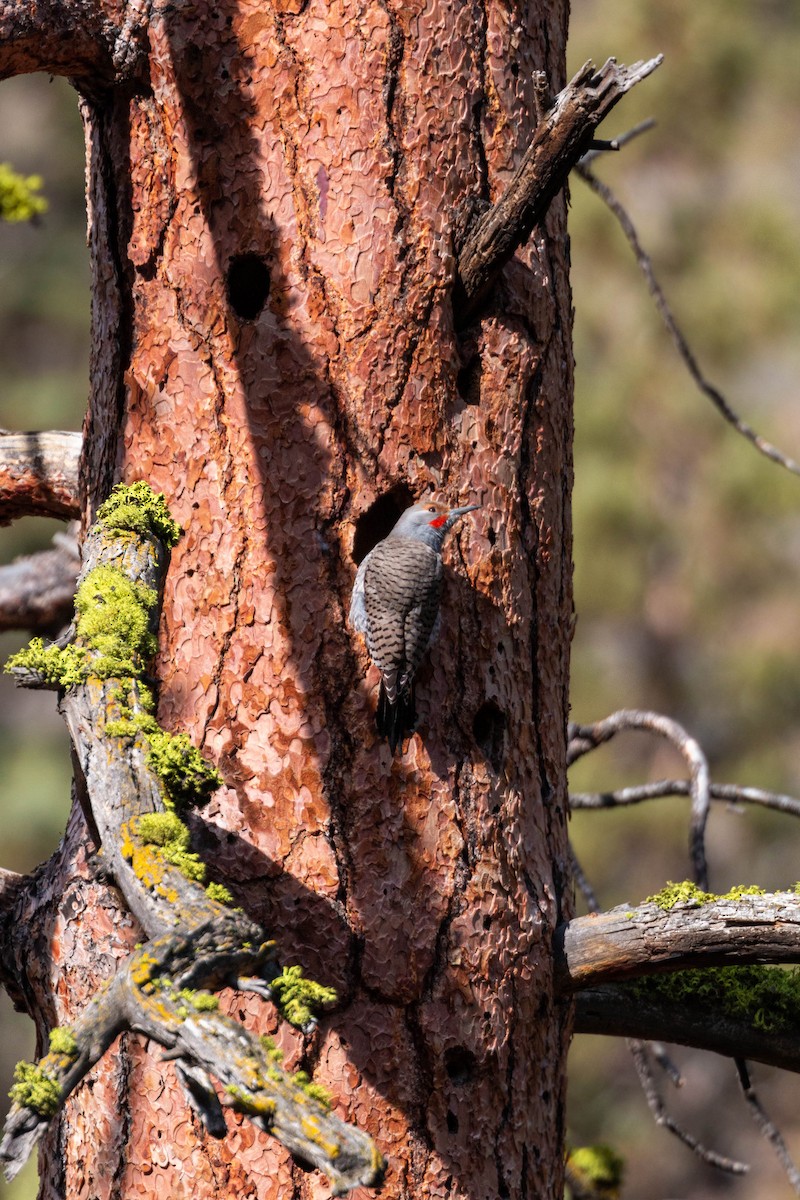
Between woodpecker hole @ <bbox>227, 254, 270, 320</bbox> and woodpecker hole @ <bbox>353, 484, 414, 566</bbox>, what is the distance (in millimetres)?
414

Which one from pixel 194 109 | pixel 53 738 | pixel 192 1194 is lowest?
pixel 192 1194

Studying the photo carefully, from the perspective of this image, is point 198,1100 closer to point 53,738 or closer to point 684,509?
point 684,509

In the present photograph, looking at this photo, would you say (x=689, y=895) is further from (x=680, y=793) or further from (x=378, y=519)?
(x=680, y=793)

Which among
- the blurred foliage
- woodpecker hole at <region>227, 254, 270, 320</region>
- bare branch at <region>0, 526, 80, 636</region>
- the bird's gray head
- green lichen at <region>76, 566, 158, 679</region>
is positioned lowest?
green lichen at <region>76, 566, 158, 679</region>

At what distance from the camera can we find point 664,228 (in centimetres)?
1112

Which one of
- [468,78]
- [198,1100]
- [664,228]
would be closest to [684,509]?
[664,228]

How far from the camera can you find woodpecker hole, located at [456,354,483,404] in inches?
93.0

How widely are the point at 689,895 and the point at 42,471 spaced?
1.70 m

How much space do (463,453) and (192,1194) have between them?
1341mm

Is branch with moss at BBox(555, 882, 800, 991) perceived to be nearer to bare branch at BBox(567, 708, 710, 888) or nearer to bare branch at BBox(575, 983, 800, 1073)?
bare branch at BBox(575, 983, 800, 1073)

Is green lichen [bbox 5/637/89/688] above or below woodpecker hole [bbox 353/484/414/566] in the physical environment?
below

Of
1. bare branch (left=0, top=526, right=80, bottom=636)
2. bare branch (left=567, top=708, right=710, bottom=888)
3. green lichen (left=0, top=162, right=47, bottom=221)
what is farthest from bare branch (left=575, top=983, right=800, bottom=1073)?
green lichen (left=0, top=162, right=47, bottom=221)

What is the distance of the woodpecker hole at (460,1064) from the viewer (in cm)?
216

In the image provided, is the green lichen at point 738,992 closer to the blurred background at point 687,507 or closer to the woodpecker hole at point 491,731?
the woodpecker hole at point 491,731
